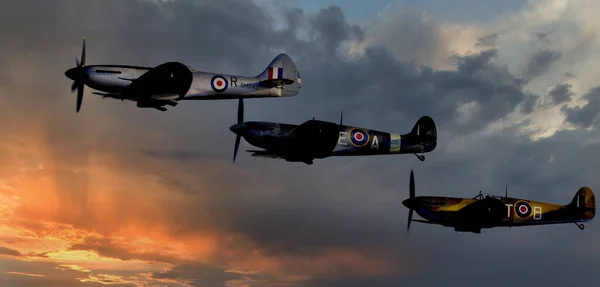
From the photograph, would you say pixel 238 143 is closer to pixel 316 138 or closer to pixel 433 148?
pixel 316 138

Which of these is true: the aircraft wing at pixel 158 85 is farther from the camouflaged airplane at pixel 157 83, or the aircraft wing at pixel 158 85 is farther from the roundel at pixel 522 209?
the roundel at pixel 522 209

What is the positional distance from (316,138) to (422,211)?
1086cm

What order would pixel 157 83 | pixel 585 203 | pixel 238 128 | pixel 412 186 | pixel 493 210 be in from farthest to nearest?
pixel 585 203 → pixel 412 186 → pixel 493 210 → pixel 238 128 → pixel 157 83

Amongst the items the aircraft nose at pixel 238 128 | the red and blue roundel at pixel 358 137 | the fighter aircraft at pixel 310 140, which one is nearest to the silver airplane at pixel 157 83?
the aircraft nose at pixel 238 128

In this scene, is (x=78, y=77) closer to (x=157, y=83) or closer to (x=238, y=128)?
(x=157, y=83)

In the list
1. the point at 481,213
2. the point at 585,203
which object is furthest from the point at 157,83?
the point at 585,203

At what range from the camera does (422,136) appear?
54.0m

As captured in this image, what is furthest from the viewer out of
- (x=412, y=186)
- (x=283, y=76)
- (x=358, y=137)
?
(x=412, y=186)

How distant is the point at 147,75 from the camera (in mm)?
48062

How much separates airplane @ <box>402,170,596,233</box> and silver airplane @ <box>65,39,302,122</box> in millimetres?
14428

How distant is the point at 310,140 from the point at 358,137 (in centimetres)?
399

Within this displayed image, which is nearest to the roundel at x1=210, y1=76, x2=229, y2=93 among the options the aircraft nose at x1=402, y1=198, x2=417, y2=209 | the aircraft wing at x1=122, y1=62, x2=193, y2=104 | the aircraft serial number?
the aircraft serial number

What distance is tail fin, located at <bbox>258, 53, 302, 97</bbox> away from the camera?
2132 inches

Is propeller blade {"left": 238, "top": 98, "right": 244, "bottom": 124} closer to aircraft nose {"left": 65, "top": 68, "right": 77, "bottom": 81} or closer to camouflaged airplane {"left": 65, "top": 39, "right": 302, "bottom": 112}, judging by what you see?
camouflaged airplane {"left": 65, "top": 39, "right": 302, "bottom": 112}
